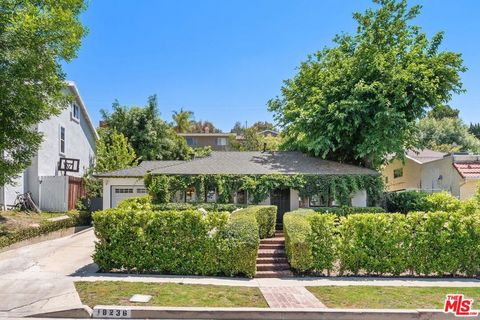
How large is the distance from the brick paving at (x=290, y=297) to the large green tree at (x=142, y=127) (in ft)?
88.7

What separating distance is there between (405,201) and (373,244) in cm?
953

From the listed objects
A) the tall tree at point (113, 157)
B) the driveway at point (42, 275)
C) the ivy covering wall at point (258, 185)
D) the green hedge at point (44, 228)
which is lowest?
the driveway at point (42, 275)

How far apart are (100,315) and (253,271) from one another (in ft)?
15.2

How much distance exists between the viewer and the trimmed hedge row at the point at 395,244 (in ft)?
36.8

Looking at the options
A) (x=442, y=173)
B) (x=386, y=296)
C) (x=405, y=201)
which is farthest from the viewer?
(x=442, y=173)

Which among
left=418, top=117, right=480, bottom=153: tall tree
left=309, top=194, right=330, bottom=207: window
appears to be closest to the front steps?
left=309, top=194, right=330, bottom=207: window

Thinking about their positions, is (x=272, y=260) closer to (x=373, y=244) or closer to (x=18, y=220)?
(x=373, y=244)

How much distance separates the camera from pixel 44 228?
15672 mm

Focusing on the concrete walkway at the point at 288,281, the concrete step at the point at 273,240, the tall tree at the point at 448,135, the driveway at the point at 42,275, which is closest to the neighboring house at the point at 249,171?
the concrete step at the point at 273,240

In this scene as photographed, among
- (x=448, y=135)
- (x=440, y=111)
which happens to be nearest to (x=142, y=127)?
(x=440, y=111)

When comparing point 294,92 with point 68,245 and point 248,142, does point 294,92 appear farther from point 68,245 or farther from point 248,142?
point 248,142

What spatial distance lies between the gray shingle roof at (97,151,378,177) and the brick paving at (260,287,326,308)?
1020cm

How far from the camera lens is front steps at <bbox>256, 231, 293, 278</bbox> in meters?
11.1

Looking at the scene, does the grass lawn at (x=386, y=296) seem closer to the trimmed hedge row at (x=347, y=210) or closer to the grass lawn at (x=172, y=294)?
the grass lawn at (x=172, y=294)
